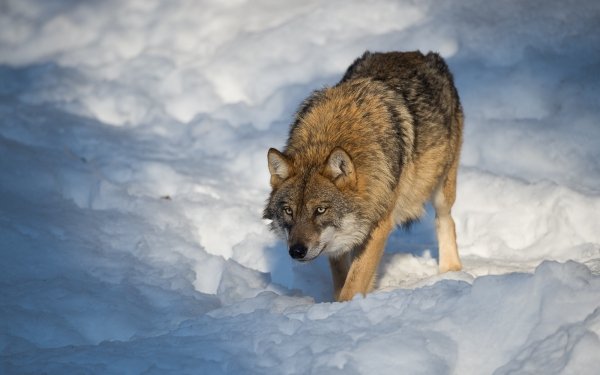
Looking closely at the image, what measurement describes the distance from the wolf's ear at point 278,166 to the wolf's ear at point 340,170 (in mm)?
309

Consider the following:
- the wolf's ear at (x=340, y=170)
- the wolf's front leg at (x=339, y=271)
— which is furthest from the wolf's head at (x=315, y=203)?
the wolf's front leg at (x=339, y=271)

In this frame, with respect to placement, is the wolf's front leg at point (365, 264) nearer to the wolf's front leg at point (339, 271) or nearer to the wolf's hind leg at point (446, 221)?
the wolf's front leg at point (339, 271)

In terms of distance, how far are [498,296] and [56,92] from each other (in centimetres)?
814

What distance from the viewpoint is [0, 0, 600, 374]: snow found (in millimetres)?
4340

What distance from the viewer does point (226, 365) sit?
4297mm

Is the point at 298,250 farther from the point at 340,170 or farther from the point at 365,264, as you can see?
the point at 365,264

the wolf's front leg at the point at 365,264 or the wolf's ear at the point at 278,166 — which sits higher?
the wolf's ear at the point at 278,166

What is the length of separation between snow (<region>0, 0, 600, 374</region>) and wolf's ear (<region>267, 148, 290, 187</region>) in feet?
2.94

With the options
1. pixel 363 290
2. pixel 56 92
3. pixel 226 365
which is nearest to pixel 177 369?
pixel 226 365

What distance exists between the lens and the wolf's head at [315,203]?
560 cm

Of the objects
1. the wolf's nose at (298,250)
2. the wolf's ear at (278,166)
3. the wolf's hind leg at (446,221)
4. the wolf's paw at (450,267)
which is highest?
the wolf's hind leg at (446,221)

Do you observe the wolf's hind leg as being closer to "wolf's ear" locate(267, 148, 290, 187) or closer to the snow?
the snow

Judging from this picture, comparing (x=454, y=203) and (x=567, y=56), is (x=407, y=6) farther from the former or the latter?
(x=454, y=203)

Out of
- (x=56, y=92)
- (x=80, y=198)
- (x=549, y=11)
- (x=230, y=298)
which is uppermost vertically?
(x=549, y=11)
